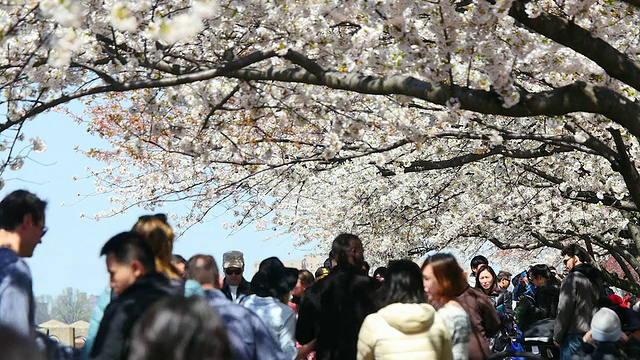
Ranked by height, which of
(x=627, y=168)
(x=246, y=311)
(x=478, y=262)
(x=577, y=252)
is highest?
(x=627, y=168)

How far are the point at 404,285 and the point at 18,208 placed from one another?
214 cm

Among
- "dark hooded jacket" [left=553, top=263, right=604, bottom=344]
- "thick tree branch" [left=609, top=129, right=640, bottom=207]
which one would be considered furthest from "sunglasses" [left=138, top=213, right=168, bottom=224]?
"thick tree branch" [left=609, top=129, right=640, bottom=207]

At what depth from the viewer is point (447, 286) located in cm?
591

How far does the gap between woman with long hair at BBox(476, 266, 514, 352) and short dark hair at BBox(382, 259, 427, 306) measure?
4.42 metres

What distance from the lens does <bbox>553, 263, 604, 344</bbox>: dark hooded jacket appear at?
27.2 feet

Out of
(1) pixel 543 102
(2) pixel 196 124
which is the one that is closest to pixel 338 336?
(1) pixel 543 102

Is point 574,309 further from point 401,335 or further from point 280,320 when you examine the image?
point 401,335

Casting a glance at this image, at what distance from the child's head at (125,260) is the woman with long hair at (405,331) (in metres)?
1.49

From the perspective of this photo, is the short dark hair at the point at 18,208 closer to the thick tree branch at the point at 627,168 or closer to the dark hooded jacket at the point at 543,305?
the thick tree branch at the point at 627,168

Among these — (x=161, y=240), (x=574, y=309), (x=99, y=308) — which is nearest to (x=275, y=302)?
(x=161, y=240)

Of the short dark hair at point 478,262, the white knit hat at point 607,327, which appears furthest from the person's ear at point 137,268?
the short dark hair at point 478,262

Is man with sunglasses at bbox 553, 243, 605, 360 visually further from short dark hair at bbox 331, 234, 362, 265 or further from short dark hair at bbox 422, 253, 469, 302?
short dark hair at bbox 331, 234, 362, 265

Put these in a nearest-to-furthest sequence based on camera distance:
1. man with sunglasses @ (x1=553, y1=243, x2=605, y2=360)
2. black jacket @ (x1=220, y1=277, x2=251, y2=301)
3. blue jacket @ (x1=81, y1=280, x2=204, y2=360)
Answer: blue jacket @ (x1=81, y1=280, x2=204, y2=360), black jacket @ (x1=220, y1=277, x2=251, y2=301), man with sunglasses @ (x1=553, y1=243, x2=605, y2=360)

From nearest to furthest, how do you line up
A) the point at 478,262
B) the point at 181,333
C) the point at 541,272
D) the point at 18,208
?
the point at 181,333 < the point at 18,208 < the point at 478,262 < the point at 541,272
